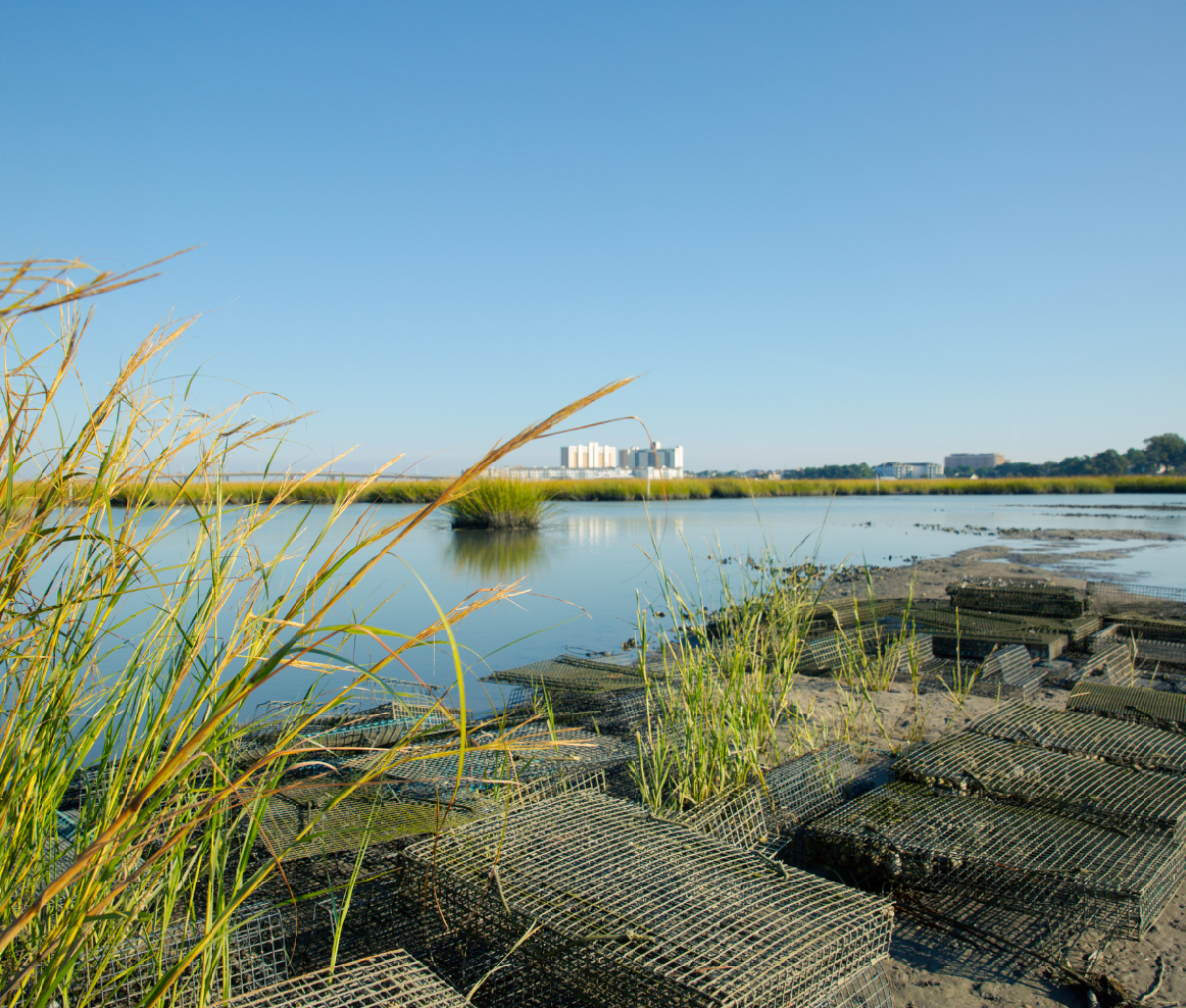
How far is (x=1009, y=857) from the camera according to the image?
1738mm

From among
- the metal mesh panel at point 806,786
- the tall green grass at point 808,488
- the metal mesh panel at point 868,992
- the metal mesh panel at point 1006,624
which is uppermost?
the tall green grass at point 808,488

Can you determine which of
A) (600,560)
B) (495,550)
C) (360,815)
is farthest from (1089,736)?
(495,550)

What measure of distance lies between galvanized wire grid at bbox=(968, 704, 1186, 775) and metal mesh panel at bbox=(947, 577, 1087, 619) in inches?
102

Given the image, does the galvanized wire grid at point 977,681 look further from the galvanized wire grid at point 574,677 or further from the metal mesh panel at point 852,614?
Result: the galvanized wire grid at point 574,677

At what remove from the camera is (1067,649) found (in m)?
4.69

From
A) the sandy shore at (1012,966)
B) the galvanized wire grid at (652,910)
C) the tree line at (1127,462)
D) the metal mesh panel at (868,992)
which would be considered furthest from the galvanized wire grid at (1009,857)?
the tree line at (1127,462)

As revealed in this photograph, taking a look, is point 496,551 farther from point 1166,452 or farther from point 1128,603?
point 1166,452

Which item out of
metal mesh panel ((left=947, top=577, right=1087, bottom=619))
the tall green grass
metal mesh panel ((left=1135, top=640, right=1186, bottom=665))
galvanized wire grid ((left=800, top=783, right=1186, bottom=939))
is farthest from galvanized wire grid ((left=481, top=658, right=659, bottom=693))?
the tall green grass

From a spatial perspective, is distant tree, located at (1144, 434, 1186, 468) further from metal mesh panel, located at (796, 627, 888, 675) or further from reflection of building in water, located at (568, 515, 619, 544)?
metal mesh panel, located at (796, 627, 888, 675)

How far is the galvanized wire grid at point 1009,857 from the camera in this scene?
1.68 meters

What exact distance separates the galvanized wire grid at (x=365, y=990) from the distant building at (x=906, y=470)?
6360cm

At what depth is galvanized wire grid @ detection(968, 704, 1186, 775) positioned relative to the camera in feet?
7.96

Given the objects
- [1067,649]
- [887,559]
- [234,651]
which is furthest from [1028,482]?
[234,651]

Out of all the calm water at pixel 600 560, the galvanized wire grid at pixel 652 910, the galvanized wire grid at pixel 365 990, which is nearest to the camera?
the galvanized wire grid at pixel 365 990
